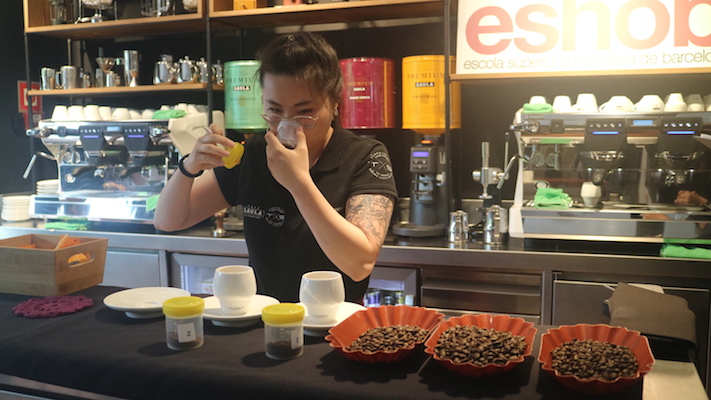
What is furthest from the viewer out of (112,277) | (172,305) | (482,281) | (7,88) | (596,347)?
(7,88)

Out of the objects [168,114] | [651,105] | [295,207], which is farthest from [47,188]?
[651,105]

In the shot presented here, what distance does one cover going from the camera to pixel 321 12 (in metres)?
3.34

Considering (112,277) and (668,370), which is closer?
(668,370)

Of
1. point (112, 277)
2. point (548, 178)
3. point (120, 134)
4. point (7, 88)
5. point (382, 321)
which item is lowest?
point (112, 277)

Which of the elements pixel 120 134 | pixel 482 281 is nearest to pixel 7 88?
pixel 120 134

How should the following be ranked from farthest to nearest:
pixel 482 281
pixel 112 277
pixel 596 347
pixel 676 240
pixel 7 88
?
pixel 7 88 → pixel 112 277 → pixel 482 281 → pixel 676 240 → pixel 596 347

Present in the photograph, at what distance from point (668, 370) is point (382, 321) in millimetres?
638

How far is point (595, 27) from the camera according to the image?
2.91m

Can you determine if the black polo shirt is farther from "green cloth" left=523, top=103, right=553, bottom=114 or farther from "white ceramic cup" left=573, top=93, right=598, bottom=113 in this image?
"white ceramic cup" left=573, top=93, right=598, bottom=113

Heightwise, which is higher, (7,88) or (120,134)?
(7,88)

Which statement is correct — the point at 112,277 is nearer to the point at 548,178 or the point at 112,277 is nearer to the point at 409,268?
the point at 409,268

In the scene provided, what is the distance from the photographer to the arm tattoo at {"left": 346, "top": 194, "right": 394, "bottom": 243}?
5.40 feet

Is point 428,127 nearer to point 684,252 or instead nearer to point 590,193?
point 590,193

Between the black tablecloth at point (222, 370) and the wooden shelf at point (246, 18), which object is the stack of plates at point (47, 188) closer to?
the wooden shelf at point (246, 18)
